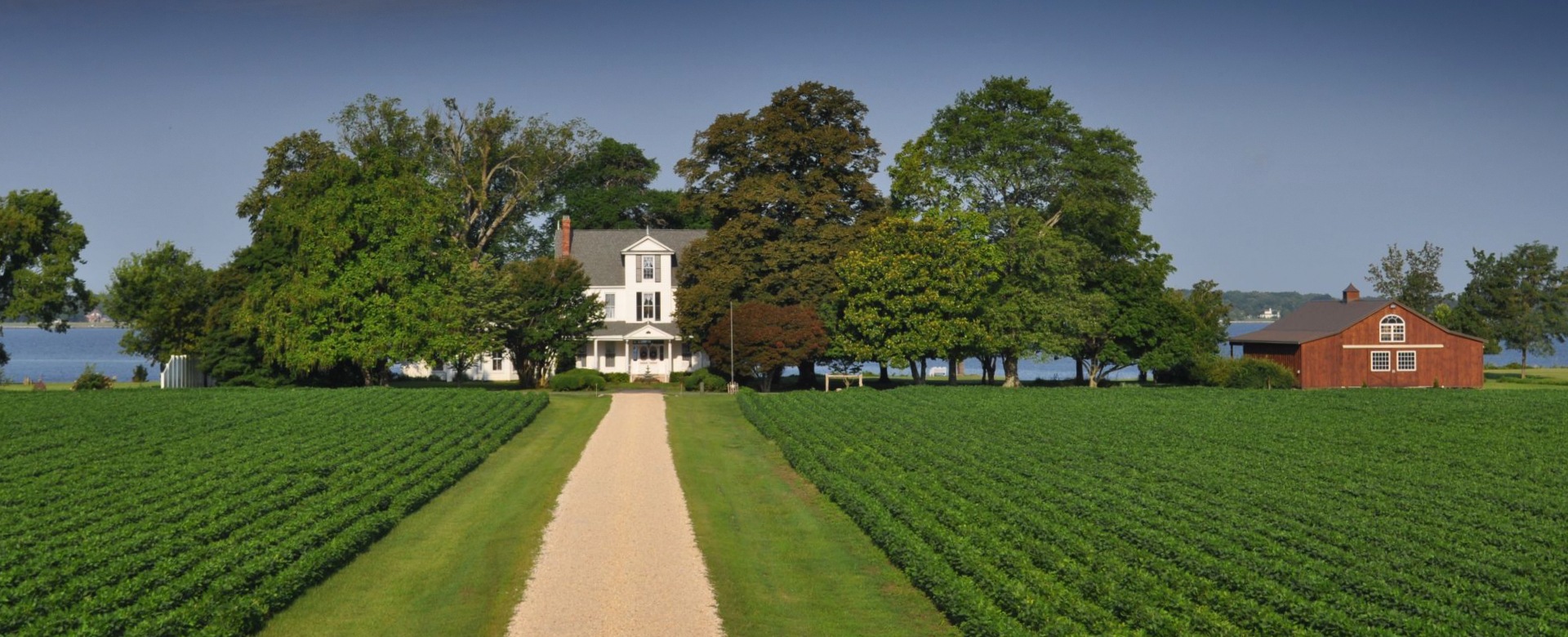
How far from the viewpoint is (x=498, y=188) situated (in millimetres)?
80812

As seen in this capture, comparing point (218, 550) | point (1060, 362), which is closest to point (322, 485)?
point (218, 550)

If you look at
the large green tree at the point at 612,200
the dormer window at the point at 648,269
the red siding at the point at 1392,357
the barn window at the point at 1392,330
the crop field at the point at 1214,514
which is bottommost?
the crop field at the point at 1214,514

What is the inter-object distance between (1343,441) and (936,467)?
13990mm

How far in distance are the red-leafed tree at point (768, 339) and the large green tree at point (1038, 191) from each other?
1007 cm

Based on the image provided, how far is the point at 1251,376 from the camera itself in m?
68.9

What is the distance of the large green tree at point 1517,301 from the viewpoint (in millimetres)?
86188

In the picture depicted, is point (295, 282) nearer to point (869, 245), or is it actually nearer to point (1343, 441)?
point (869, 245)

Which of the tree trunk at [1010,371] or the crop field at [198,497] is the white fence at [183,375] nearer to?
the crop field at [198,497]

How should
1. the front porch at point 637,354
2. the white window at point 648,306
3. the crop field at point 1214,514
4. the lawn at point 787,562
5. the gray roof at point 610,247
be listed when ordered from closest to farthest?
1. the crop field at point 1214,514
2. the lawn at point 787,562
3. the front porch at point 637,354
4. the white window at point 648,306
5. the gray roof at point 610,247

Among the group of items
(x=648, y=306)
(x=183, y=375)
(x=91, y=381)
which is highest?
(x=648, y=306)

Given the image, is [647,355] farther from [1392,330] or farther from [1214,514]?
[1214,514]

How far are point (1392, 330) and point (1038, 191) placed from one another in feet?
80.3

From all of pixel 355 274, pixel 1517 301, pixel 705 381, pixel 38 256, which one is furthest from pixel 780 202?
pixel 1517 301

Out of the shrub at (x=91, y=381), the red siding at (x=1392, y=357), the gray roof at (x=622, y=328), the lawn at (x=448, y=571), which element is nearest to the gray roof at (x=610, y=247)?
the gray roof at (x=622, y=328)
